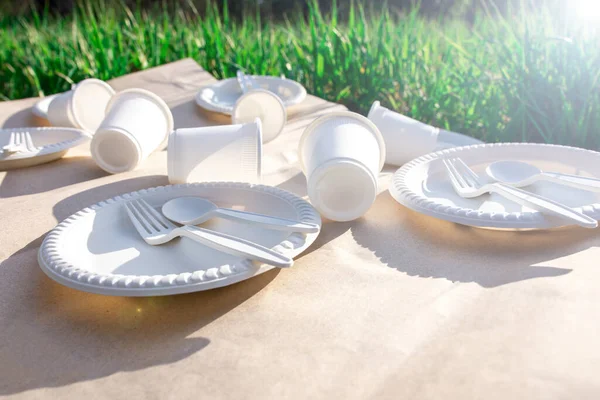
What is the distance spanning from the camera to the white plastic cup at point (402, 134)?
148 cm

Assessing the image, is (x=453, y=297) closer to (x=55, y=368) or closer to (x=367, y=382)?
(x=367, y=382)

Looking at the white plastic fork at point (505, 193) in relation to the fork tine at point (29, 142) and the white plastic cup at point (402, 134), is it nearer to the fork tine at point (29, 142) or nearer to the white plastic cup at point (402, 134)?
the white plastic cup at point (402, 134)

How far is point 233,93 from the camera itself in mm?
2312

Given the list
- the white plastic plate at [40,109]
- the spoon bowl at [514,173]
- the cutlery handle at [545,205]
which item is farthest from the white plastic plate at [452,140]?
the white plastic plate at [40,109]

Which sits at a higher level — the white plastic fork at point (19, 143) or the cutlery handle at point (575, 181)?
the cutlery handle at point (575, 181)

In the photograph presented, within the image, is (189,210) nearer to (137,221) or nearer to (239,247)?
(137,221)

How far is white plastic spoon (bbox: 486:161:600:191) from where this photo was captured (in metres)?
1.05

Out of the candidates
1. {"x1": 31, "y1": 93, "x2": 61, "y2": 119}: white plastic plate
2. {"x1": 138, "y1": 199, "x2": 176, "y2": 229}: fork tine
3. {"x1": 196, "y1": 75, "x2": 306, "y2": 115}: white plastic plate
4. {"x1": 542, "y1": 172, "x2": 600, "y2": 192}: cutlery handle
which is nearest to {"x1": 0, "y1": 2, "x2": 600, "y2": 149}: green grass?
{"x1": 196, "y1": 75, "x2": 306, "y2": 115}: white plastic plate

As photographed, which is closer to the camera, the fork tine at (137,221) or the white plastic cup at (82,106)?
the fork tine at (137,221)

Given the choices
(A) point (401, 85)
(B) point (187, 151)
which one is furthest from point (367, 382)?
(A) point (401, 85)

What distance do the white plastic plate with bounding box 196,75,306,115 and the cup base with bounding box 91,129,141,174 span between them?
1.94ft

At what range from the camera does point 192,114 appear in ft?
7.15

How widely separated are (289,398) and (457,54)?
7.32 feet

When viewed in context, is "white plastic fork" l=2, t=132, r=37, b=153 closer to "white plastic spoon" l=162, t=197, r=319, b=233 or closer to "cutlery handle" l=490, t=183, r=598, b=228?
"white plastic spoon" l=162, t=197, r=319, b=233
